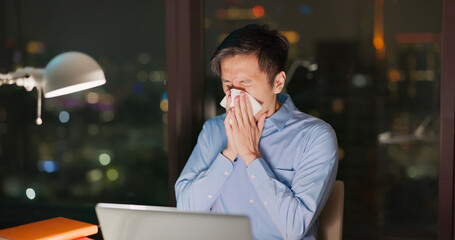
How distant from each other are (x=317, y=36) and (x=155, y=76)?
0.83 m

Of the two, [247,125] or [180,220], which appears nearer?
[180,220]

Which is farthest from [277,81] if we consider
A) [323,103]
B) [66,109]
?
[66,109]

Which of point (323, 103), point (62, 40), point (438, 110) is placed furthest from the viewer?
point (62, 40)

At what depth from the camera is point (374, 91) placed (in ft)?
7.62

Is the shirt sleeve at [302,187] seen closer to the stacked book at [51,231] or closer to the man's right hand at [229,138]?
the man's right hand at [229,138]

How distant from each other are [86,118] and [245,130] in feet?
4.02

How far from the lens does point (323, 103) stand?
2400mm

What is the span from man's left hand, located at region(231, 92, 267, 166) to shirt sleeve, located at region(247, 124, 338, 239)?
5 centimetres

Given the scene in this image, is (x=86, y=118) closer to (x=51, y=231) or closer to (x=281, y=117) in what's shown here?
(x=51, y=231)

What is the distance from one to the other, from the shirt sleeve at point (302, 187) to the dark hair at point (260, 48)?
1.03 ft

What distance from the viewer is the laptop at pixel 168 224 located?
44.4 inches

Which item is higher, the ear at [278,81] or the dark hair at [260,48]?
the dark hair at [260,48]

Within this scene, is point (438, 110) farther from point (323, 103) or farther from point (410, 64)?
point (323, 103)

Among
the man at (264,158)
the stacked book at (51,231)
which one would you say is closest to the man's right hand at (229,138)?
the man at (264,158)
